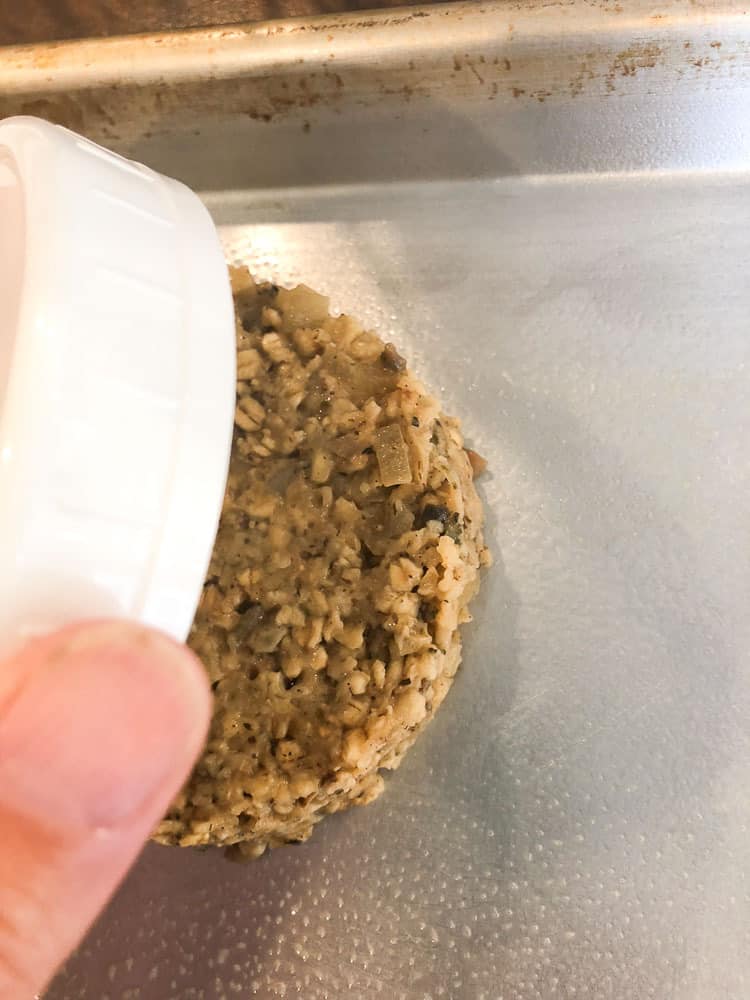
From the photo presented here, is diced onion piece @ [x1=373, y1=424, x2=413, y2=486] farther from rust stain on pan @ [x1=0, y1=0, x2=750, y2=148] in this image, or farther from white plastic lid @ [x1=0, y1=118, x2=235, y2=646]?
rust stain on pan @ [x1=0, y1=0, x2=750, y2=148]

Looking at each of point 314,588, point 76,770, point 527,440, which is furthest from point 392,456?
point 76,770

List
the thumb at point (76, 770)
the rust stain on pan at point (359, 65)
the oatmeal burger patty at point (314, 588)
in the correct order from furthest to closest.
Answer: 1. the rust stain on pan at point (359, 65)
2. the oatmeal burger patty at point (314, 588)
3. the thumb at point (76, 770)

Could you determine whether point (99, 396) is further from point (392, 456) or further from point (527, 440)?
point (527, 440)

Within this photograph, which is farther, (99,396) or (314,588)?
(314,588)

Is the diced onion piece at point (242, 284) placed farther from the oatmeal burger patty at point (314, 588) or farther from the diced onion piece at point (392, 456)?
the diced onion piece at point (392, 456)

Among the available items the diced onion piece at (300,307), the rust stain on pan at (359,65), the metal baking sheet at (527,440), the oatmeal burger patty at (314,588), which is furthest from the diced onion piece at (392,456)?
the rust stain on pan at (359,65)

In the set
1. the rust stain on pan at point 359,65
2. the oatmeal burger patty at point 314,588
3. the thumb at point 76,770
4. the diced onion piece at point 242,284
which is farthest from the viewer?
the rust stain on pan at point 359,65
